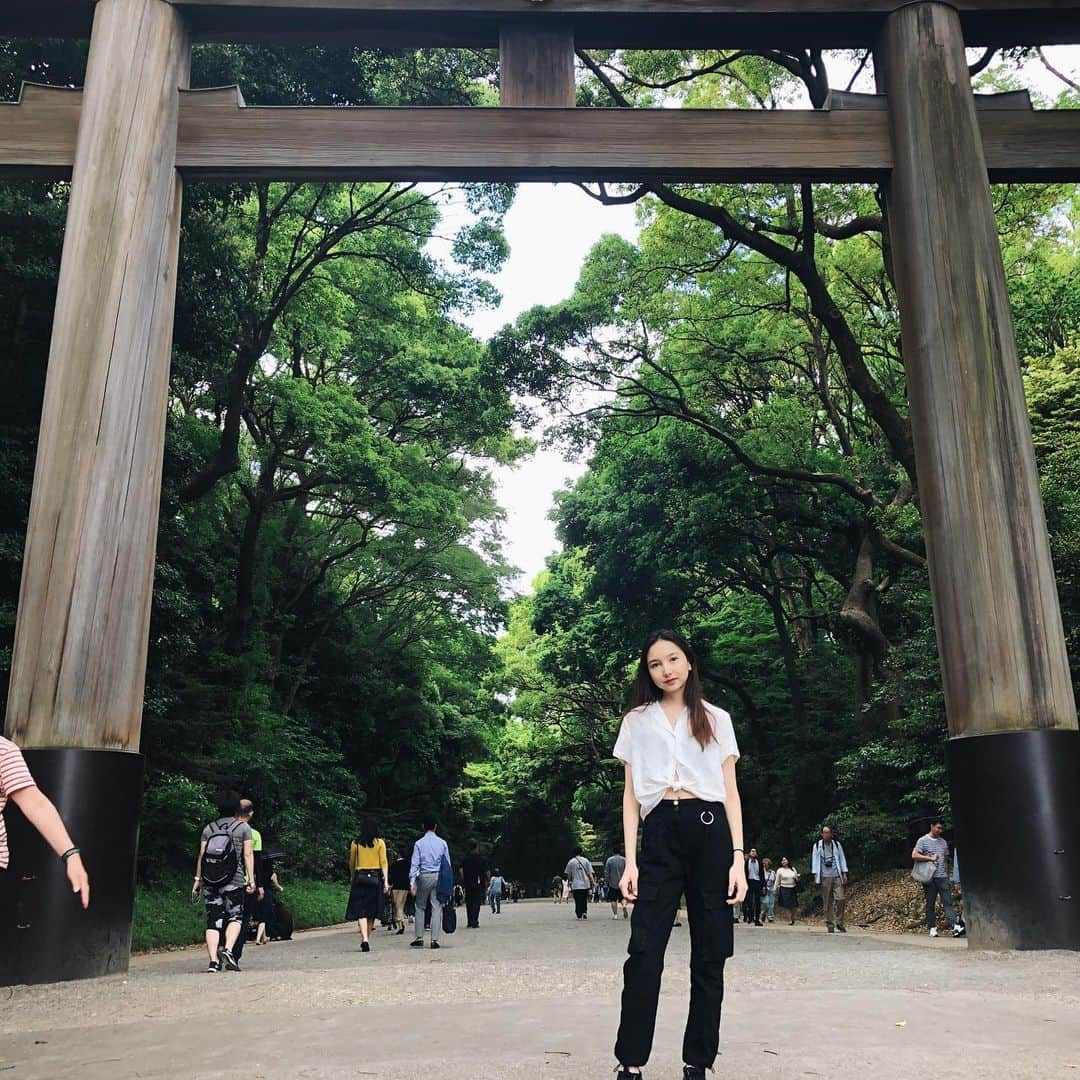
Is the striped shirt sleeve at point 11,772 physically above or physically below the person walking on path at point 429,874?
above

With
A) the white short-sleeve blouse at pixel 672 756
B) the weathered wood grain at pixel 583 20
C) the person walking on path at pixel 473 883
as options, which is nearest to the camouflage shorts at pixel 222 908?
the white short-sleeve blouse at pixel 672 756

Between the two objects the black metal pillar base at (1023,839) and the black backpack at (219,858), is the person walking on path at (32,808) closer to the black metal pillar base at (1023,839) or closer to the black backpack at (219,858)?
the black backpack at (219,858)

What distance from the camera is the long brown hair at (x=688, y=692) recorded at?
140 inches

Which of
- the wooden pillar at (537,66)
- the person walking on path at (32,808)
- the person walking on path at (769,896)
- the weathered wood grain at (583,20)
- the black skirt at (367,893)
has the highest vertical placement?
the weathered wood grain at (583,20)

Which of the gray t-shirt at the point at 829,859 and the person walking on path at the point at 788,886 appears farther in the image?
the person walking on path at the point at 788,886

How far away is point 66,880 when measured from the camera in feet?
20.9

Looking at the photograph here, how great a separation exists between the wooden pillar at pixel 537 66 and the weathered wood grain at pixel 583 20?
0.13m

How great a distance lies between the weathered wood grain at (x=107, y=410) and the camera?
6.82 m

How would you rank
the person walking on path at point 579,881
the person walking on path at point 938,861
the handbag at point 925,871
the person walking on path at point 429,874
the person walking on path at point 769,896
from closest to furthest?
1. the person walking on path at point 429,874
2. the person walking on path at point 938,861
3. the handbag at point 925,871
4. the person walking on path at point 769,896
5. the person walking on path at point 579,881

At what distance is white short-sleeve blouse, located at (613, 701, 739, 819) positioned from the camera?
11.4 ft

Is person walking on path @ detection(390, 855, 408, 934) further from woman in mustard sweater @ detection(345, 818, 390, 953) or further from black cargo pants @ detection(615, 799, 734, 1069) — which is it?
black cargo pants @ detection(615, 799, 734, 1069)

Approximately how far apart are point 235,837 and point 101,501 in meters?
3.12

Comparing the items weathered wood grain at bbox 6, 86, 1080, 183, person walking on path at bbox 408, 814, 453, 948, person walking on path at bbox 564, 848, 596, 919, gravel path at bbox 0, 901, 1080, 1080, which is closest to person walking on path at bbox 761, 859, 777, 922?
person walking on path at bbox 564, 848, 596, 919

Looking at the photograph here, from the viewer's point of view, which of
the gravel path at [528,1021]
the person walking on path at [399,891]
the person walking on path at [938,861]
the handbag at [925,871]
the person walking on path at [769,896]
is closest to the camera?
the gravel path at [528,1021]
